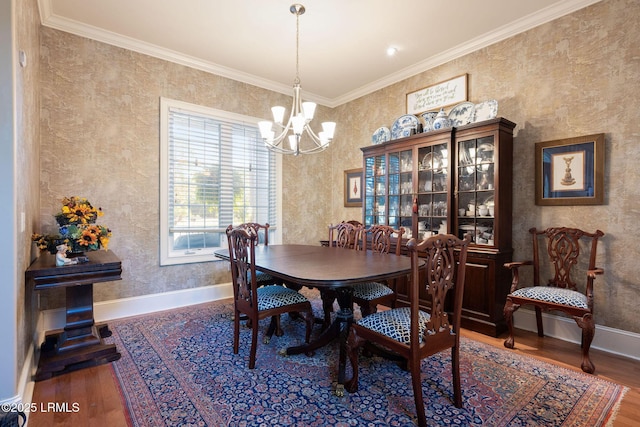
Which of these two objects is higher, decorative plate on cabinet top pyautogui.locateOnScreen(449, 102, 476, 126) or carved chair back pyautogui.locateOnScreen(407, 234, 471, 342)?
decorative plate on cabinet top pyautogui.locateOnScreen(449, 102, 476, 126)

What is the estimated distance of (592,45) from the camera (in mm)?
2629

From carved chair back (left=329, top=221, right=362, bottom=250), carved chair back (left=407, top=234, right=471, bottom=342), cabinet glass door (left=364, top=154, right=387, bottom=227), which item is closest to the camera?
carved chair back (left=407, top=234, right=471, bottom=342)

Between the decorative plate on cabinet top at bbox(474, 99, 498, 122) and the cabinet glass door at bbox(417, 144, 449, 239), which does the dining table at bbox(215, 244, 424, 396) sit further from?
the decorative plate on cabinet top at bbox(474, 99, 498, 122)

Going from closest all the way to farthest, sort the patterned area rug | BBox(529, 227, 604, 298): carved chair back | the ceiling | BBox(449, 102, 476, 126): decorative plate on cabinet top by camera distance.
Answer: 1. the patterned area rug
2. BBox(529, 227, 604, 298): carved chair back
3. the ceiling
4. BBox(449, 102, 476, 126): decorative plate on cabinet top

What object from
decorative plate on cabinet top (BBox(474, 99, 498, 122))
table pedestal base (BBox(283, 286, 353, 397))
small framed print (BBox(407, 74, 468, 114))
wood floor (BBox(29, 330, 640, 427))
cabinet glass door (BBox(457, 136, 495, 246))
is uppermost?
small framed print (BBox(407, 74, 468, 114))

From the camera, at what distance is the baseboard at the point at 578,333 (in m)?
2.42

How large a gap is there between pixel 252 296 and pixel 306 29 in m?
2.58

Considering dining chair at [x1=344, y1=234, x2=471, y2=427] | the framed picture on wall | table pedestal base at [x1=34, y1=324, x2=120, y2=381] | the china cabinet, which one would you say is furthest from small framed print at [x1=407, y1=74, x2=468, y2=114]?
table pedestal base at [x1=34, y1=324, x2=120, y2=381]

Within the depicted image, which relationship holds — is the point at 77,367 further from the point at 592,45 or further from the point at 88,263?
the point at 592,45

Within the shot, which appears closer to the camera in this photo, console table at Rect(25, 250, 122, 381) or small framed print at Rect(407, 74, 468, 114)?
console table at Rect(25, 250, 122, 381)

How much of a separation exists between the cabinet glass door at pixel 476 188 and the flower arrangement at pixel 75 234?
10.7ft

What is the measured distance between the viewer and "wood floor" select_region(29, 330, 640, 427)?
1.68m

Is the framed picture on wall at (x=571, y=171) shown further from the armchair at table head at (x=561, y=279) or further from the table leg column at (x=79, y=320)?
the table leg column at (x=79, y=320)

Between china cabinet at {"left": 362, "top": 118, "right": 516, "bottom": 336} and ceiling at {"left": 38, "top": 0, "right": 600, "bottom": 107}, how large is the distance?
3.23ft
